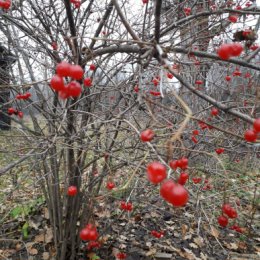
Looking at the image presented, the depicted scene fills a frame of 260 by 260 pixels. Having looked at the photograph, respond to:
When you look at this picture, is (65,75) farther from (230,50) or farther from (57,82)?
(230,50)

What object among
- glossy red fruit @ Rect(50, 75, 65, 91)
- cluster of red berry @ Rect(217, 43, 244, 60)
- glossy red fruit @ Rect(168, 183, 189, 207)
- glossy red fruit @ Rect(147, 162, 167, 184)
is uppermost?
cluster of red berry @ Rect(217, 43, 244, 60)

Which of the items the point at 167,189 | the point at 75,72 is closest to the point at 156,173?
the point at 167,189

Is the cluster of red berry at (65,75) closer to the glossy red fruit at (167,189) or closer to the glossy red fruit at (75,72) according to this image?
the glossy red fruit at (75,72)

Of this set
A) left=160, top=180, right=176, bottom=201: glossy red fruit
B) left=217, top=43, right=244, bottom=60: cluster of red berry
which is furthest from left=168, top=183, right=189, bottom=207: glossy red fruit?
left=217, top=43, right=244, bottom=60: cluster of red berry

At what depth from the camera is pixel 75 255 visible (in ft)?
11.2

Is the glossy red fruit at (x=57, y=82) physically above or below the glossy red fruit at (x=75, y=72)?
below

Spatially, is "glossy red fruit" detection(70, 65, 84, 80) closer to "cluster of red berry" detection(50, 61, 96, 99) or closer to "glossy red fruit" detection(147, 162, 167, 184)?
"cluster of red berry" detection(50, 61, 96, 99)

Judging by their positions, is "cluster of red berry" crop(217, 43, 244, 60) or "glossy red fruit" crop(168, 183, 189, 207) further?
"cluster of red berry" crop(217, 43, 244, 60)

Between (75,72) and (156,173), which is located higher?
(75,72)

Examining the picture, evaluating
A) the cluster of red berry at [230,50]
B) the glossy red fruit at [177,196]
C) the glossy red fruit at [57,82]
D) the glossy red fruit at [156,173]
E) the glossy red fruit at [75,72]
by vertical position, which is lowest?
the glossy red fruit at [177,196]

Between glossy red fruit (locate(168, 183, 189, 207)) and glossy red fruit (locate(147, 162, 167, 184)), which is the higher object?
glossy red fruit (locate(147, 162, 167, 184))

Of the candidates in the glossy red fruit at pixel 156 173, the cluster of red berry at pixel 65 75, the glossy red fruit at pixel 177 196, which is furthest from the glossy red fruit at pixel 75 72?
the glossy red fruit at pixel 177 196

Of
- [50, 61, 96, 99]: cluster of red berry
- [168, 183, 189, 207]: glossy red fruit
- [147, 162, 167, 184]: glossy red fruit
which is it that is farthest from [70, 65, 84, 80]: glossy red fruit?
[168, 183, 189, 207]: glossy red fruit

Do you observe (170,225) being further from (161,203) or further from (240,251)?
(240,251)
